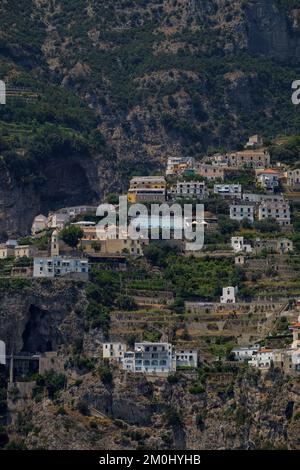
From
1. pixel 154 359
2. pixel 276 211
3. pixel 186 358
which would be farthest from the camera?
pixel 276 211

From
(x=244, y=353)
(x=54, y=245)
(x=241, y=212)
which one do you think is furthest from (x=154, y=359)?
(x=241, y=212)

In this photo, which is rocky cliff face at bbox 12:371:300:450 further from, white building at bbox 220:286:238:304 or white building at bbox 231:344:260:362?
white building at bbox 220:286:238:304

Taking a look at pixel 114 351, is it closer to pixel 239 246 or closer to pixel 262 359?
pixel 262 359

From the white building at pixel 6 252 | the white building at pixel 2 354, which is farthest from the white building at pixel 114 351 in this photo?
the white building at pixel 6 252

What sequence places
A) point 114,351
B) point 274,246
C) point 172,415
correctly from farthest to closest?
point 274,246, point 114,351, point 172,415

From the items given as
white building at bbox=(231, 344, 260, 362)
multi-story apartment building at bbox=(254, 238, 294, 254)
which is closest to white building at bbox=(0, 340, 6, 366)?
white building at bbox=(231, 344, 260, 362)

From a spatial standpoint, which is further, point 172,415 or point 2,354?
point 2,354
